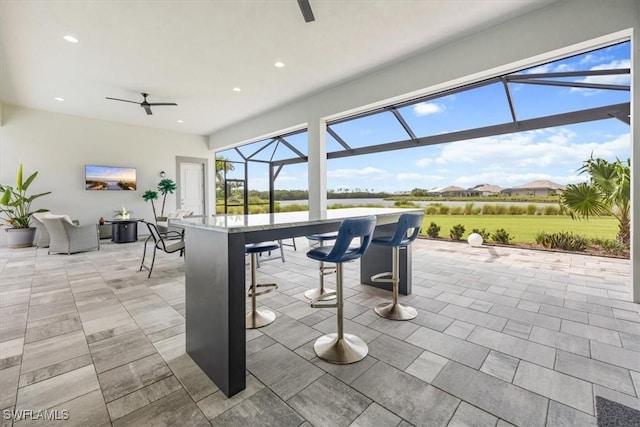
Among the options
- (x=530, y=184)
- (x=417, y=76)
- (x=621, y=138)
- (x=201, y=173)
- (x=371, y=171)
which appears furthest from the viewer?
(x=201, y=173)

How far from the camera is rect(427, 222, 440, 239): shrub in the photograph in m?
7.02

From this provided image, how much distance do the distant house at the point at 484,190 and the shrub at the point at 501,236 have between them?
2.76 feet

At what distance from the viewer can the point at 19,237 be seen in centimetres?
585

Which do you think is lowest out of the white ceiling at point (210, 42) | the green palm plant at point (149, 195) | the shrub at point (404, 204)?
the shrub at point (404, 204)

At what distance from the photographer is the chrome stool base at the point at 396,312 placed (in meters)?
2.44

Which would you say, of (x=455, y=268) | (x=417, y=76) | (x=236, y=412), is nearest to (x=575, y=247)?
(x=455, y=268)

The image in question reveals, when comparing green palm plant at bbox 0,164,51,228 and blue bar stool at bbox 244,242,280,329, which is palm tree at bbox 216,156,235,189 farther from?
blue bar stool at bbox 244,242,280,329

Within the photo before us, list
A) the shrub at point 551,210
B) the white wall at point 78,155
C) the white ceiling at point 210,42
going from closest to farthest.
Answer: the white ceiling at point 210,42 < the shrub at point 551,210 < the white wall at point 78,155

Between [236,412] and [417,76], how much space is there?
445cm

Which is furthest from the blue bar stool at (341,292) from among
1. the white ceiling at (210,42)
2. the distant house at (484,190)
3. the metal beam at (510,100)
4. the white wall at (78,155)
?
the white wall at (78,155)

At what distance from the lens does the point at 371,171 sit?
8.27 metres

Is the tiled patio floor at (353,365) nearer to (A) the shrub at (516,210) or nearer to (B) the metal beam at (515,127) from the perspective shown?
(B) the metal beam at (515,127)

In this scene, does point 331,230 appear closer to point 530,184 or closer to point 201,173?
point 530,184

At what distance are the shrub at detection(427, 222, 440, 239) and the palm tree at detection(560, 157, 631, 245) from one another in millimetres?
2926
